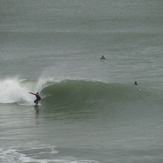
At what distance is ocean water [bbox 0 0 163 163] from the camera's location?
93.4ft

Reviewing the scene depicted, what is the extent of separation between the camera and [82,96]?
1603 inches

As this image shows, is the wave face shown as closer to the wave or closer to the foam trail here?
the wave

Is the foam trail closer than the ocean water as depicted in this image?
No

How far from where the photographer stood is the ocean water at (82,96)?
28.5 meters

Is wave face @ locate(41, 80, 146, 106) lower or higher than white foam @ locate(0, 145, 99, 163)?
higher

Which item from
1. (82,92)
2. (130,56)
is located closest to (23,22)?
(130,56)

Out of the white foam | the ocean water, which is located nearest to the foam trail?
the ocean water

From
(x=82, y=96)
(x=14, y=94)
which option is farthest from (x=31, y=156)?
(x=14, y=94)

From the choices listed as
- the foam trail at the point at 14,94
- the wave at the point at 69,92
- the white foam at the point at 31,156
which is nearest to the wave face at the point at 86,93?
the wave at the point at 69,92

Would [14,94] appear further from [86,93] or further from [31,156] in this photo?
[31,156]

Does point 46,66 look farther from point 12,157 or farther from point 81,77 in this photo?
point 12,157

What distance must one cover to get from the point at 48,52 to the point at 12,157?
4078 cm

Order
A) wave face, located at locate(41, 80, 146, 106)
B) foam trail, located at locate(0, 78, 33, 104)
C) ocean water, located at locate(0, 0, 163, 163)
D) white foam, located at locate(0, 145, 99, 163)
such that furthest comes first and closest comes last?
foam trail, located at locate(0, 78, 33, 104) → wave face, located at locate(41, 80, 146, 106) → ocean water, located at locate(0, 0, 163, 163) → white foam, located at locate(0, 145, 99, 163)

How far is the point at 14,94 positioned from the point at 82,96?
169 inches
